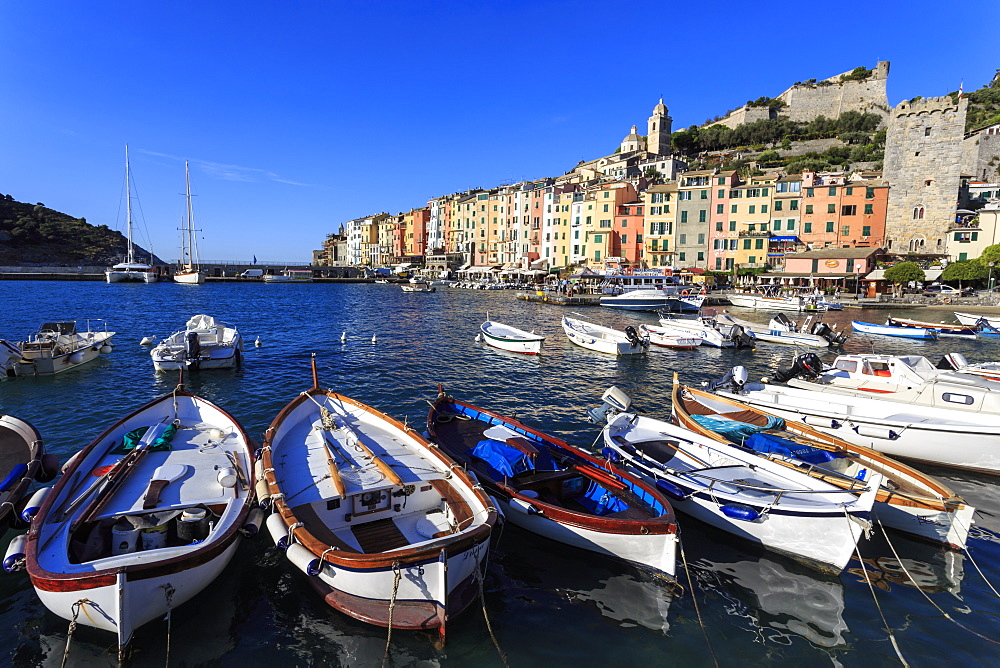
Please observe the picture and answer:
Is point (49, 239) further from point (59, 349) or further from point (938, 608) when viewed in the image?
point (938, 608)

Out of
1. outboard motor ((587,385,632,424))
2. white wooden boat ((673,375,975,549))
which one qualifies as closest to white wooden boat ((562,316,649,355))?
white wooden boat ((673,375,975,549))

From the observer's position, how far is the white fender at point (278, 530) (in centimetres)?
763

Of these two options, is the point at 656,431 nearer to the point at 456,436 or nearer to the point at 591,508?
the point at 591,508

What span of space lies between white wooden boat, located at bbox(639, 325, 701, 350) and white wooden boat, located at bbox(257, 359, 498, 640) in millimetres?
24792

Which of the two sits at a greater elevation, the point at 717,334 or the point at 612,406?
the point at 717,334

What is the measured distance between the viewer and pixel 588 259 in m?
85.2

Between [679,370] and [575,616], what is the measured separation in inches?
819

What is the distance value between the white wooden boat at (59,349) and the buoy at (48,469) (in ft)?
50.9

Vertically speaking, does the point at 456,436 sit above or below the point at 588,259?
below

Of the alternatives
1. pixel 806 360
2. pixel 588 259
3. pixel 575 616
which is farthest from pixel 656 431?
pixel 588 259

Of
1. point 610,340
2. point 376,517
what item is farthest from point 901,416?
point 610,340

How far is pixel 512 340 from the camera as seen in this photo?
3108cm

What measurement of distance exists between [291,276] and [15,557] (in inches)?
5108

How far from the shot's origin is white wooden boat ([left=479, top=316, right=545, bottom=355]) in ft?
100
